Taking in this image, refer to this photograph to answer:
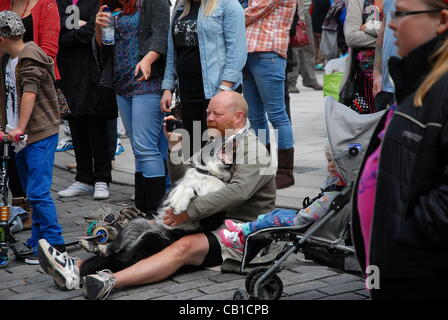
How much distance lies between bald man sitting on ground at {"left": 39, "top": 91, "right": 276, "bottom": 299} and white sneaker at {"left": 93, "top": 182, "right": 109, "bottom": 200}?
6.72 ft

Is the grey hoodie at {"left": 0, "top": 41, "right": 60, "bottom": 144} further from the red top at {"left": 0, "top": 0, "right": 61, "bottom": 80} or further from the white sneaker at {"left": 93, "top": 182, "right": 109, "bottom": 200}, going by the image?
the white sneaker at {"left": 93, "top": 182, "right": 109, "bottom": 200}

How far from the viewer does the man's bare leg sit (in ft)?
14.0

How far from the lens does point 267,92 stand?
255 inches

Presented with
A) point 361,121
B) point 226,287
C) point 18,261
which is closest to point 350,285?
point 226,287

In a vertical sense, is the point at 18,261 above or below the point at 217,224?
below

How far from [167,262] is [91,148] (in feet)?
9.69

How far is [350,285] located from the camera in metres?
4.30

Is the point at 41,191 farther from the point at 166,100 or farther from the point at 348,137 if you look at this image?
the point at 348,137

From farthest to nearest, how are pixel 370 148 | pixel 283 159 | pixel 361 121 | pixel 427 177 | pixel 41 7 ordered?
pixel 283 159
pixel 41 7
pixel 361 121
pixel 370 148
pixel 427 177

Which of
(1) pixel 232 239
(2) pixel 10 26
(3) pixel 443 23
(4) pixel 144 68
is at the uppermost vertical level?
(3) pixel 443 23

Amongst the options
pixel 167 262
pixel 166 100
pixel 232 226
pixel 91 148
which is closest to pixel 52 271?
pixel 167 262

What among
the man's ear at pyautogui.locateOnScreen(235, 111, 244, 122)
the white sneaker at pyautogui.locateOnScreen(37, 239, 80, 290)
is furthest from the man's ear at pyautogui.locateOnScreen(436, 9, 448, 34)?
the white sneaker at pyautogui.locateOnScreen(37, 239, 80, 290)

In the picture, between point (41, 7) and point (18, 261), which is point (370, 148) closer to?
point (18, 261)

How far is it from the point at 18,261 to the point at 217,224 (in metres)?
1.41
